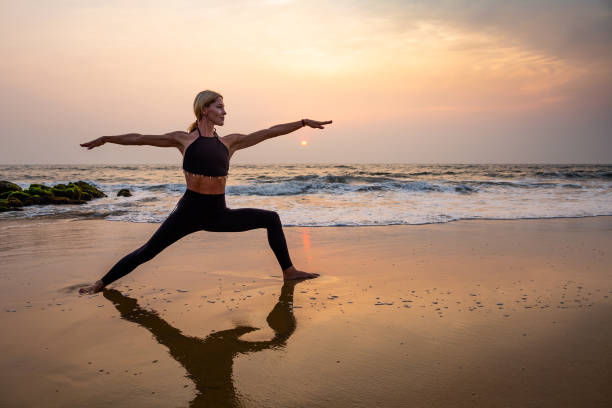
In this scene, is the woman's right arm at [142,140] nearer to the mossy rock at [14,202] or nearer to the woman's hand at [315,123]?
the woman's hand at [315,123]

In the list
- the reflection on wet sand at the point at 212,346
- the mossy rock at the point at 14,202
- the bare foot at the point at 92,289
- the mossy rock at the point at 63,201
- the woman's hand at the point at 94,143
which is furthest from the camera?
the mossy rock at the point at 63,201

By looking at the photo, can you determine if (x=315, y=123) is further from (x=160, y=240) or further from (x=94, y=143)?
(x=94, y=143)

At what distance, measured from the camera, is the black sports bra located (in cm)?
440

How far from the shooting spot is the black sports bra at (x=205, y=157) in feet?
14.4

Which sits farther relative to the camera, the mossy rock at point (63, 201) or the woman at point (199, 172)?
the mossy rock at point (63, 201)

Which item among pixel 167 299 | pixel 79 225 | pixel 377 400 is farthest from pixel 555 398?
pixel 79 225

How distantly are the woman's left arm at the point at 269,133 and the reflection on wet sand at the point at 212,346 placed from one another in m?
1.75

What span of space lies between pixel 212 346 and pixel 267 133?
2497mm

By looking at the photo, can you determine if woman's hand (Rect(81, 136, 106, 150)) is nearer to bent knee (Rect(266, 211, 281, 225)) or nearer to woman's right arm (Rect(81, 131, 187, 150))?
woman's right arm (Rect(81, 131, 187, 150))

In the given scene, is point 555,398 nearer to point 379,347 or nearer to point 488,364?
point 488,364

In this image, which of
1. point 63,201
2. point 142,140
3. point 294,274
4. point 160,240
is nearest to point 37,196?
point 63,201

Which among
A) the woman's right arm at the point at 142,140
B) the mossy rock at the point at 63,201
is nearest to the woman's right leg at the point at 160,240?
the woman's right arm at the point at 142,140

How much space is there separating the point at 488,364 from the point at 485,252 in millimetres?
3822

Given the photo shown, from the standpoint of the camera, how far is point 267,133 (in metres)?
4.75
